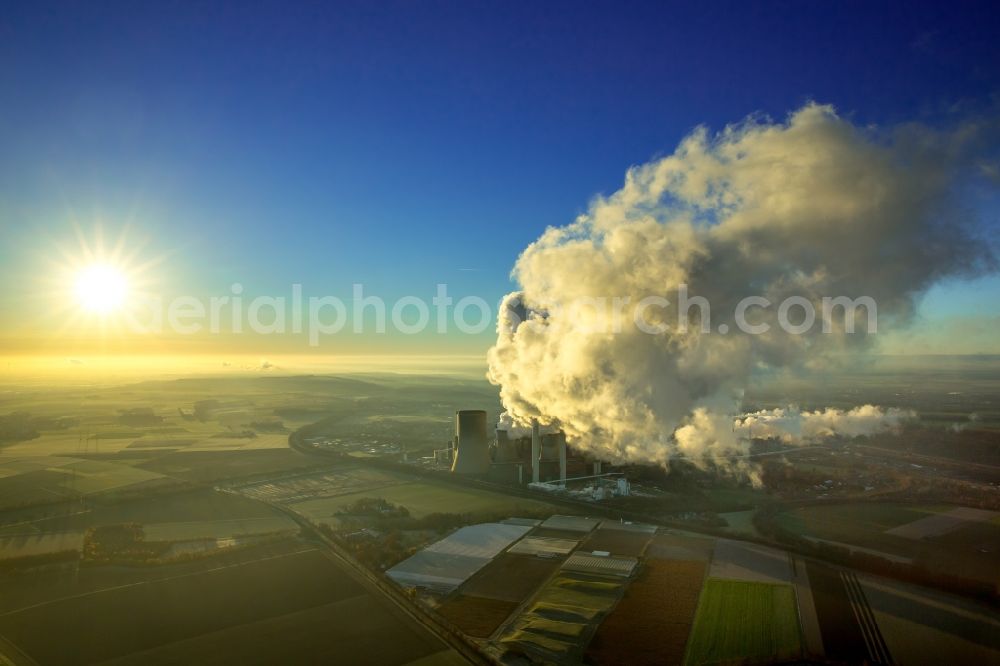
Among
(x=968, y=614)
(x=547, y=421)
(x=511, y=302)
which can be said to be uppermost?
(x=511, y=302)

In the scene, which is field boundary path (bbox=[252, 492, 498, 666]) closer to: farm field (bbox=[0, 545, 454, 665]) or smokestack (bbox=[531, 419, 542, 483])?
farm field (bbox=[0, 545, 454, 665])

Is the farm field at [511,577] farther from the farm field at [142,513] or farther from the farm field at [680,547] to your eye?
the farm field at [142,513]

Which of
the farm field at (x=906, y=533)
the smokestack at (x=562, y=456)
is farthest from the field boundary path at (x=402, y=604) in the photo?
the farm field at (x=906, y=533)

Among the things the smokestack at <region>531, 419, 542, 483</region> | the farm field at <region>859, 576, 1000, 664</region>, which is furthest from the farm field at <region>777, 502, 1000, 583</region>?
the smokestack at <region>531, 419, 542, 483</region>

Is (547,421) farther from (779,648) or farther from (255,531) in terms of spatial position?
(779,648)

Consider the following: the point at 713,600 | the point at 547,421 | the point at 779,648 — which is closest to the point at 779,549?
the point at 713,600

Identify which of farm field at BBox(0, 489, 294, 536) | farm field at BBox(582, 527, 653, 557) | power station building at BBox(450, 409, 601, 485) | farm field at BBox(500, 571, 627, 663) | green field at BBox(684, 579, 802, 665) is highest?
power station building at BBox(450, 409, 601, 485)
